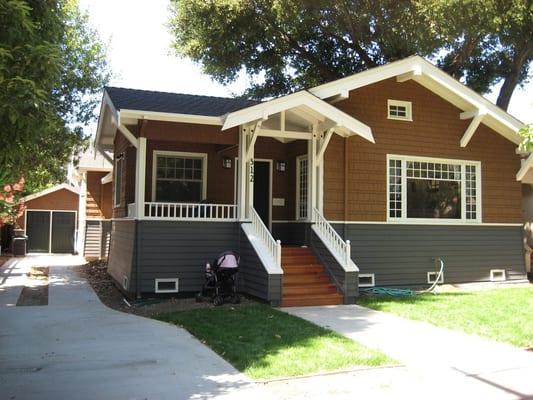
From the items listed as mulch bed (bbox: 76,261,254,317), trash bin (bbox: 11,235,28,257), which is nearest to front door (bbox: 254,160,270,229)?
mulch bed (bbox: 76,261,254,317)

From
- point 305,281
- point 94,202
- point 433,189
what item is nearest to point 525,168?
point 433,189

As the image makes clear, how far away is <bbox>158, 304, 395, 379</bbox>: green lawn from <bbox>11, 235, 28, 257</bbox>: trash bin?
1730 cm

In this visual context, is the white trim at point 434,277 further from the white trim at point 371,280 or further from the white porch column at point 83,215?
the white porch column at point 83,215

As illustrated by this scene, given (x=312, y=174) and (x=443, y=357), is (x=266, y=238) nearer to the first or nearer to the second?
(x=312, y=174)

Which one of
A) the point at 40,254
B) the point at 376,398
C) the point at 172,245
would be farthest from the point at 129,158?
the point at 40,254

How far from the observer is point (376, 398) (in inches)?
208

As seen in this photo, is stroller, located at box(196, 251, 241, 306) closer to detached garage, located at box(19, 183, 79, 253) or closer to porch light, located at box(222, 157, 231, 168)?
porch light, located at box(222, 157, 231, 168)

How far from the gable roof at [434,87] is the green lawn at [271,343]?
585 centimetres

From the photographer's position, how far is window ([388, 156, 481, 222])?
1363 centimetres


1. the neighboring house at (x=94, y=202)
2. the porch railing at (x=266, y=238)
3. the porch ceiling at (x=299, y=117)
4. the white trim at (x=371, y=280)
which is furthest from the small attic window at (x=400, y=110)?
the neighboring house at (x=94, y=202)

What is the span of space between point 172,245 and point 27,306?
3062mm

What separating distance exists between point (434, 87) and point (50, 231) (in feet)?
62.9

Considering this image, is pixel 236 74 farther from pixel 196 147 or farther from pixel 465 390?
pixel 465 390

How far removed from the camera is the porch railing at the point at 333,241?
11.2m
